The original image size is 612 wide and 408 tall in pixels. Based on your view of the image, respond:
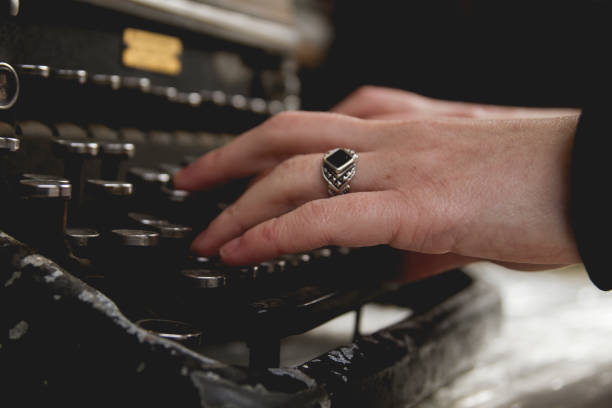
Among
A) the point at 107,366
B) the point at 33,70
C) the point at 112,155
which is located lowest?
the point at 107,366

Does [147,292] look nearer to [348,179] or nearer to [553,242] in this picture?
[348,179]

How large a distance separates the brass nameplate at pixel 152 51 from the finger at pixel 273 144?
24cm

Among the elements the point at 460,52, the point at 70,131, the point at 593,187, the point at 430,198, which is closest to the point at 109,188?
the point at 70,131

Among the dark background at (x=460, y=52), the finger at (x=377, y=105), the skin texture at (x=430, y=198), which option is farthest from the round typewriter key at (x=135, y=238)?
the dark background at (x=460, y=52)

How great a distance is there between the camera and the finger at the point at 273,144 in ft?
2.71

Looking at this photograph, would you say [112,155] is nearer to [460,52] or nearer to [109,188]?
[109,188]

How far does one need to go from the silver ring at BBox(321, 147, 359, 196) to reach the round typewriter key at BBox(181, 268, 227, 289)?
194mm

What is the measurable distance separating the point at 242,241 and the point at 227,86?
22.5 inches

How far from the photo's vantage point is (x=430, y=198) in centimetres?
65

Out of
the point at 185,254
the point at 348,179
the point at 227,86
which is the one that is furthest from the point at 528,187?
the point at 227,86

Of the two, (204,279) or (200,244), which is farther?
(200,244)

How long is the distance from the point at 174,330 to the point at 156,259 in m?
0.16

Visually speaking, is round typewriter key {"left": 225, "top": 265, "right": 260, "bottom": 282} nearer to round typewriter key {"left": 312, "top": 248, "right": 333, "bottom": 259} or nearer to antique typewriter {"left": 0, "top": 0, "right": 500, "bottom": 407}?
antique typewriter {"left": 0, "top": 0, "right": 500, "bottom": 407}

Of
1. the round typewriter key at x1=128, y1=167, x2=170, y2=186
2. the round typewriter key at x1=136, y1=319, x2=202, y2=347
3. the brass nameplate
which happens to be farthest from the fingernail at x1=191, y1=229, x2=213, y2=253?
the brass nameplate
